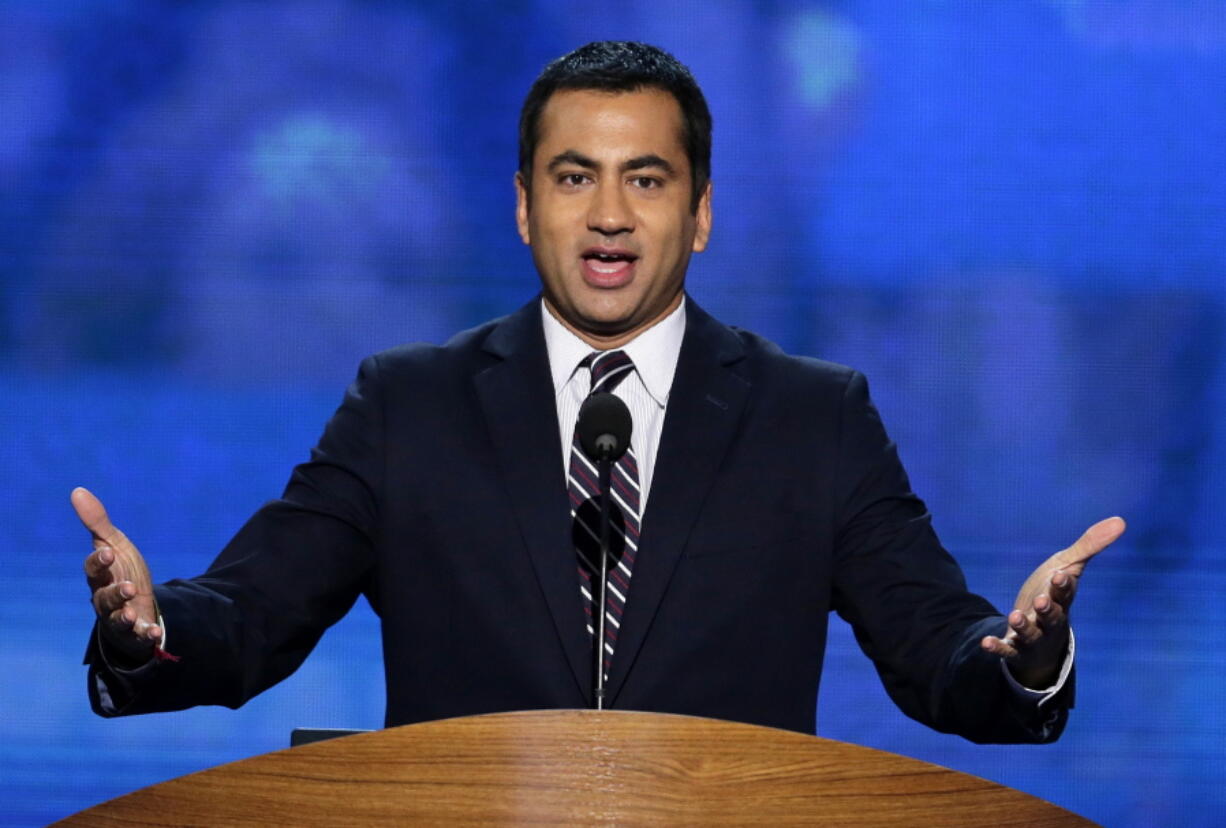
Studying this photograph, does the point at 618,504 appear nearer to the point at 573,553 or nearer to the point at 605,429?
the point at 573,553

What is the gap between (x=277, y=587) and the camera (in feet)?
6.50

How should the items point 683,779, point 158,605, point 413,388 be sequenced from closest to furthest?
1. point 683,779
2. point 158,605
3. point 413,388

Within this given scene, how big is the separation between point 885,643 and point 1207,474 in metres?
1.55

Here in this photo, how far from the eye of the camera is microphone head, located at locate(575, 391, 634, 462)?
1625 mm

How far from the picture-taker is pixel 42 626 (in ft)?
10.9

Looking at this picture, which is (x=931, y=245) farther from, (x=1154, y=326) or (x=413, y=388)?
(x=413, y=388)

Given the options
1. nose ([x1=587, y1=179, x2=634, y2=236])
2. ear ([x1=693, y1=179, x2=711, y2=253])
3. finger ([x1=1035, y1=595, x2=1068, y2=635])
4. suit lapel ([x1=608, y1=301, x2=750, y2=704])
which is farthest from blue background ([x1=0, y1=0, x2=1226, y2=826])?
finger ([x1=1035, y1=595, x2=1068, y2=635])

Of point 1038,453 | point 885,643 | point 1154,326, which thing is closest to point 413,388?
point 885,643

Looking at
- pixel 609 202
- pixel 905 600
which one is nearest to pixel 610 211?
pixel 609 202

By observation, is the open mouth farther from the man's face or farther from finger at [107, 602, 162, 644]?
finger at [107, 602, 162, 644]

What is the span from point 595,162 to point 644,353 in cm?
27

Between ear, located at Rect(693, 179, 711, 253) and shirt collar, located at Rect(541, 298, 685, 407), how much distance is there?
0.44ft

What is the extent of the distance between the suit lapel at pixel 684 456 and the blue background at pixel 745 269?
3.71ft

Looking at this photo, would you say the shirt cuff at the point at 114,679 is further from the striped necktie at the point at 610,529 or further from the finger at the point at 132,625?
the striped necktie at the point at 610,529
